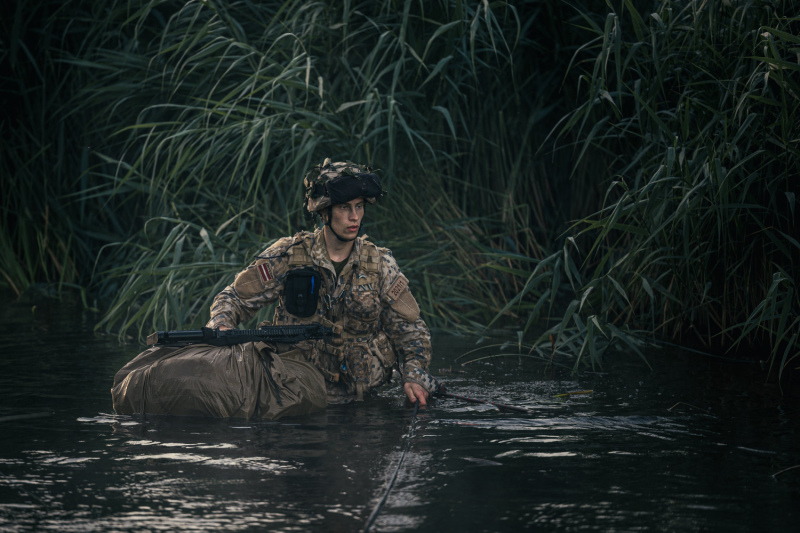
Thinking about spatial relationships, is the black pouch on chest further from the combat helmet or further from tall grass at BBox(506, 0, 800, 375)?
tall grass at BBox(506, 0, 800, 375)

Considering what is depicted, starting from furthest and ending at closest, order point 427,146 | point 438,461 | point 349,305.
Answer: point 427,146 → point 349,305 → point 438,461

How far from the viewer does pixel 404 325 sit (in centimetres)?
568

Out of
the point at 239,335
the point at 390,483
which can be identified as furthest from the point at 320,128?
the point at 390,483

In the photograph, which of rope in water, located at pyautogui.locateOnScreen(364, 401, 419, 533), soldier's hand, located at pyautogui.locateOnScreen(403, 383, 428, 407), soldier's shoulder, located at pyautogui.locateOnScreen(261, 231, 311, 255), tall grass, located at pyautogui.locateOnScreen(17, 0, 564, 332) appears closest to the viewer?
rope in water, located at pyautogui.locateOnScreen(364, 401, 419, 533)

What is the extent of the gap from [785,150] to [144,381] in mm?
3322

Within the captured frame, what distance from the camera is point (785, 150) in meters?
5.79

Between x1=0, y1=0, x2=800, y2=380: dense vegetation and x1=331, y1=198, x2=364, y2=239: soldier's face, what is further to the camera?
x1=0, y1=0, x2=800, y2=380: dense vegetation

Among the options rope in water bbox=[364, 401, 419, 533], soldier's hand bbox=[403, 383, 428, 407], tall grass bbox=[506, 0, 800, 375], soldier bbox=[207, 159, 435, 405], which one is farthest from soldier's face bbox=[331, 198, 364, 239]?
tall grass bbox=[506, 0, 800, 375]

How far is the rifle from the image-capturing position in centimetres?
525

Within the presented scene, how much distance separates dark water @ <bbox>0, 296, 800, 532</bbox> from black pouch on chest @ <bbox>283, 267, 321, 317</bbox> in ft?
1.68

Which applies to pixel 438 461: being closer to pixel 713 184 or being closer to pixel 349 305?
pixel 349 305

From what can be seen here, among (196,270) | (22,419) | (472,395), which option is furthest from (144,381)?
(196,270)

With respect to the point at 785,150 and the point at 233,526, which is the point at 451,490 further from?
the point at 785,150

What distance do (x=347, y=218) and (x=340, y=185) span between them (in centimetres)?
16
